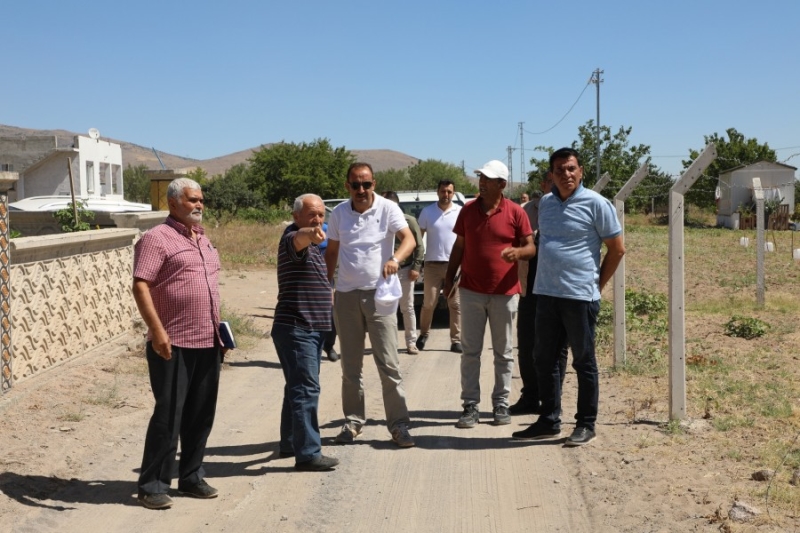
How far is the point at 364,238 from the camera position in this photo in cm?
665

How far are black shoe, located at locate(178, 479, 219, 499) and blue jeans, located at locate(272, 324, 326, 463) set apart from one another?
677 millimetres

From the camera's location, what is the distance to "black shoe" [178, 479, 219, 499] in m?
5.64

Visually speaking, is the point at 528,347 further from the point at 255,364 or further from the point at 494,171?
the point at 255,364

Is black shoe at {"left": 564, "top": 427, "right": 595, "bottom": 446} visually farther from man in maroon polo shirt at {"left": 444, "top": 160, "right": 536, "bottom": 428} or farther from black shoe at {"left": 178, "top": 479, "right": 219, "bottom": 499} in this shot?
black shoe at {"left": 178, "top": 479, "right": 219, "bottom": 499}

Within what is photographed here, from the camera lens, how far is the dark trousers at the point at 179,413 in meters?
5.45

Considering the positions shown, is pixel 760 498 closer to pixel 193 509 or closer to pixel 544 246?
pixel 544 246

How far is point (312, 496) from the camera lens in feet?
18.6

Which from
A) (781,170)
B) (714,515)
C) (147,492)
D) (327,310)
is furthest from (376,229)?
(781,170)

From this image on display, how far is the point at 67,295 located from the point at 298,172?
62.0 meters

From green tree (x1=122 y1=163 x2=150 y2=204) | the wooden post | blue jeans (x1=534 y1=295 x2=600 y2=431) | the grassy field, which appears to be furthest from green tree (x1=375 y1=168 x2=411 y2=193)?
blue jeans (x1=534 y1=295 x2=600 y2=431)

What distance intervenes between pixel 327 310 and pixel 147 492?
1659 mm

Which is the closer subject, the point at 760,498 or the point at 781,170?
the point at 760,498

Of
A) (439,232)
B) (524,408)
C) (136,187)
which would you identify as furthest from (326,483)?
(136,187)

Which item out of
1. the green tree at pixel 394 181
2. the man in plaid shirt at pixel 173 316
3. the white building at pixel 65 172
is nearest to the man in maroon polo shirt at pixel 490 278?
the man in plaid shirt at pixel 173 316
